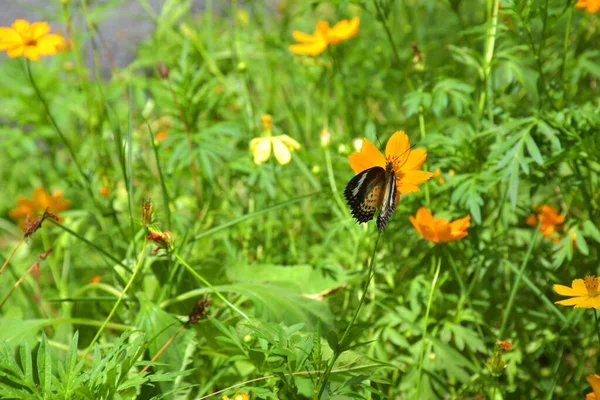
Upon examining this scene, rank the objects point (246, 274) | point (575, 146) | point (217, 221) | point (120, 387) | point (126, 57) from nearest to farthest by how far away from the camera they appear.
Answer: point (120, 387), point (575, 146), point (246, 274), point (217, 221), point (126, 57)

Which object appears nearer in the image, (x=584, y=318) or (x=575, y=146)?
(x=575, y=146)

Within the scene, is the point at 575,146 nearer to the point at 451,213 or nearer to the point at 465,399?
the point at 451,213

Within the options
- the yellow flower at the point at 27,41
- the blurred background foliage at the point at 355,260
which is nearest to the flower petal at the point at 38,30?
the yellow flower at the point at 27,41

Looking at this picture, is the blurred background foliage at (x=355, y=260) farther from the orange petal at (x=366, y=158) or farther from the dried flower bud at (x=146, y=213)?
the orange petal at (x=366, y=158)

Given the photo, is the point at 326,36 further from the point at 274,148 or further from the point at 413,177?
the point at 413,177

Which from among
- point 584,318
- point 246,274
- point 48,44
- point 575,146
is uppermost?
point 48,44

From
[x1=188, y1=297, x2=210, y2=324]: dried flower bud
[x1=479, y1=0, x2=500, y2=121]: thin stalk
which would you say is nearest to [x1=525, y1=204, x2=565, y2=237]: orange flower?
[x1=479, y1=0, x2=500, y2=121]: thin stalk

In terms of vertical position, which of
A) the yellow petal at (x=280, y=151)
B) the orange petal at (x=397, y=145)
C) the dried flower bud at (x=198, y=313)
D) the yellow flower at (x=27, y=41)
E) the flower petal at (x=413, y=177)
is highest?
the yellow flower at (x=27, y=41)

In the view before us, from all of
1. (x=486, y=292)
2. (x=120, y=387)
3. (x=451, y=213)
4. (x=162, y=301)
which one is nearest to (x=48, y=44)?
(x=162, y=301)
